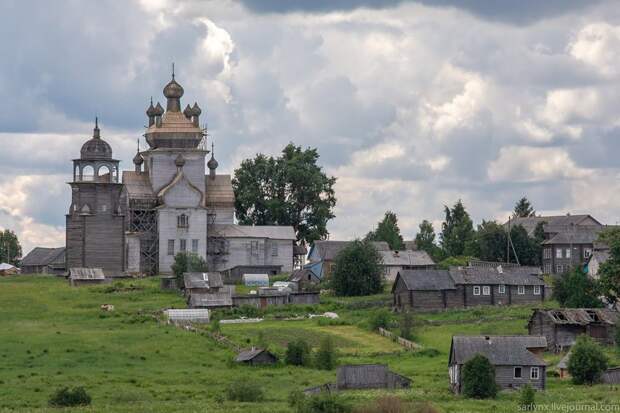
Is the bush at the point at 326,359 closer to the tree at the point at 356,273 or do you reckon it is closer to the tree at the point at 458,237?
the tree at the point at 356,273

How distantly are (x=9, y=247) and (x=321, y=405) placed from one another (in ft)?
326

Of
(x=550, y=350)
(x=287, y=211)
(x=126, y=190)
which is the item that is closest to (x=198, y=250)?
(x=126, y=190)

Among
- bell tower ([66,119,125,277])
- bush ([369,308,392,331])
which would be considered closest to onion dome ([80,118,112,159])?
bell tower ([66,119,125,277])

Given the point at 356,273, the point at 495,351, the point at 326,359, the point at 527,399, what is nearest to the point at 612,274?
the point at 356,273

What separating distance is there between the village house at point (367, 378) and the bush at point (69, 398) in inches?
420

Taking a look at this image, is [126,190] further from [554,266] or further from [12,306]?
[554,266]

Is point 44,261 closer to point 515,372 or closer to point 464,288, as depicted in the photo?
point 464,288

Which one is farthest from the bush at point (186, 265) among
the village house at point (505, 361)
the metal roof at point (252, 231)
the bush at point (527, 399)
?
the bush at point (527, 399)

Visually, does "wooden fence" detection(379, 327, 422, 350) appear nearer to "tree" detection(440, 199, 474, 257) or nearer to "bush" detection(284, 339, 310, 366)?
"bush" detection(284, 339, 310, 366)

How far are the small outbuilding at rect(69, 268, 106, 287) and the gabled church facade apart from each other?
3380 millimetres

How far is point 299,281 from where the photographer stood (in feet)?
341

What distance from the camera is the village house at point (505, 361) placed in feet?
218

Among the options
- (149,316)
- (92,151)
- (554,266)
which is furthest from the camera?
(554,266)

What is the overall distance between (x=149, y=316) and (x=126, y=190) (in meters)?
25.5
